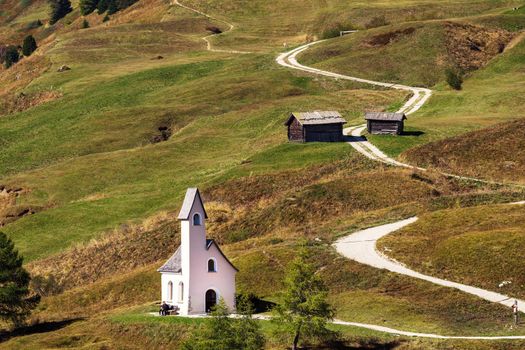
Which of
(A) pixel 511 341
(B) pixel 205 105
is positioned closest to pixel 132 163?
(B) pixel 205 105

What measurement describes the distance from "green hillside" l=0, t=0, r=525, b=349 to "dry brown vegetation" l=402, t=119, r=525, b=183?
296mm

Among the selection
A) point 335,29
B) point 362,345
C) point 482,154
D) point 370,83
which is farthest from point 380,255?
point 335,29

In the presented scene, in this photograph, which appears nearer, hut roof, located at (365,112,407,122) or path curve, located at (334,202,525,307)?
path curve, located at (334,202,525,307)

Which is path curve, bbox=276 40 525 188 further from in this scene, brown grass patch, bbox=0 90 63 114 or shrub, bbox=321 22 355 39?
brown grass patch, bbox=0 90 63 114

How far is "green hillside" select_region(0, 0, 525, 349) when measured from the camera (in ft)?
244

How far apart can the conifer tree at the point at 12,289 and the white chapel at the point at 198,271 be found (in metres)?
12.0

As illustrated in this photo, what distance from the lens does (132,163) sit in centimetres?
12988

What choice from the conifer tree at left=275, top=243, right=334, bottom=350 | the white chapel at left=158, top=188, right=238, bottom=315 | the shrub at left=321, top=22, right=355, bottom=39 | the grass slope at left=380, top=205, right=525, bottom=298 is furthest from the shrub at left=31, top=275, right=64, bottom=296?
the shrub at left=321, top=22, right=355, bottom=39

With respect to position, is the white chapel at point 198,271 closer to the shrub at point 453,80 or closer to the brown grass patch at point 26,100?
the shrub at point 453,80

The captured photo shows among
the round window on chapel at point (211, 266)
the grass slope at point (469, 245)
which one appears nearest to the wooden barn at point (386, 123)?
the grass slope at point (469, 245)

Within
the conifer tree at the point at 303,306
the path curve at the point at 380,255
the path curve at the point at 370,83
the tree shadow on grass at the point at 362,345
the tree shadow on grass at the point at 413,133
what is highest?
the conifer tree at the point at 303,306

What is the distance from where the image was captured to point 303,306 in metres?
64.4

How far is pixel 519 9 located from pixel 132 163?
85.6 meters

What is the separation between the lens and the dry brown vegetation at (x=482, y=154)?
105000mm
